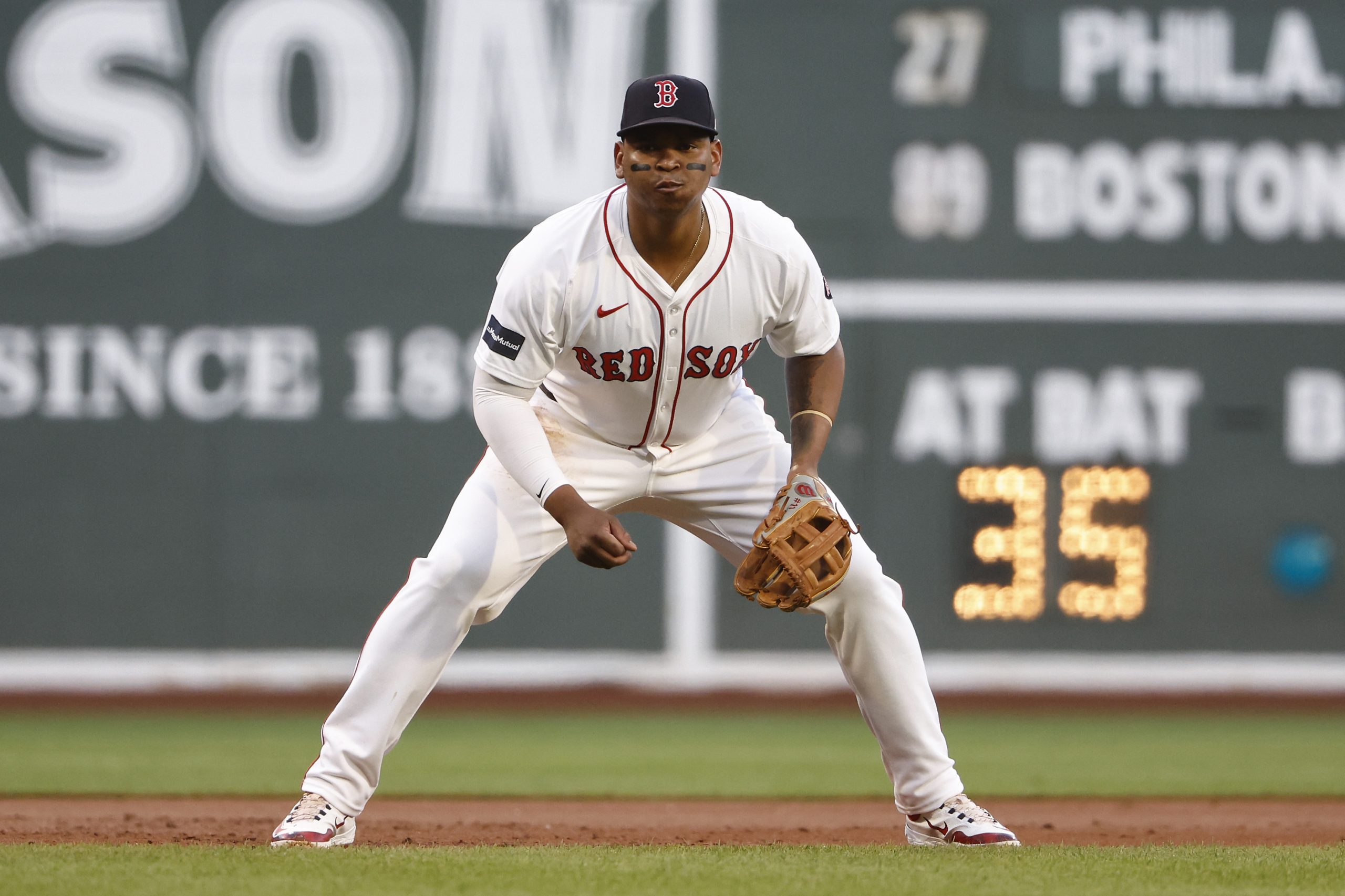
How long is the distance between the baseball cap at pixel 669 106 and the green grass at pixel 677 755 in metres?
2.46

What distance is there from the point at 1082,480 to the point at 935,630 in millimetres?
902

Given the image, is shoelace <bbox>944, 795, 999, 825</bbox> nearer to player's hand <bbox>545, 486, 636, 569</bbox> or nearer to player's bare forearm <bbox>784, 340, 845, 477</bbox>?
player's bare forearm <bbox>784, 340, 845, 477</bbox>

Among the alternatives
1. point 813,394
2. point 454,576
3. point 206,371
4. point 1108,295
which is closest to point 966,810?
point 813,394

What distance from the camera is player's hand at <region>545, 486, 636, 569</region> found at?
9.89 feet

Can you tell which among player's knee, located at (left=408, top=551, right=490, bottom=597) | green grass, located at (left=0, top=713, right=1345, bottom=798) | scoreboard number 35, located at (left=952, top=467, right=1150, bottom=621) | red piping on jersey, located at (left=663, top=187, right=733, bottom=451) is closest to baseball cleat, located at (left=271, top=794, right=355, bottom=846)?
player's knee, located at (left=408, top=551, right=490, bottom=597)

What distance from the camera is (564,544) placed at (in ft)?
11.0

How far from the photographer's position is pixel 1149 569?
6.77 meters

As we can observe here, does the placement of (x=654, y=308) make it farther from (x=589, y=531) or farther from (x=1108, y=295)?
(x=1108, y=295)

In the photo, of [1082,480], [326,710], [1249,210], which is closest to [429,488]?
[326,710]

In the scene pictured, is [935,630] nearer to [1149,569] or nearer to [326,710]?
[1149,569]

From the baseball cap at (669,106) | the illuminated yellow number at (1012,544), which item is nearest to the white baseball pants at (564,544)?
the baseball cap at (669,106)

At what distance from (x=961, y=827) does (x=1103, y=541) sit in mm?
3600

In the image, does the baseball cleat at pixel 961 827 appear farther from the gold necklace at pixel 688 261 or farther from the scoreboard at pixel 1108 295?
the scoreboard at pixel 1108 295

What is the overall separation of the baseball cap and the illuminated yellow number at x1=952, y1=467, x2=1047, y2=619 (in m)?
3.90
